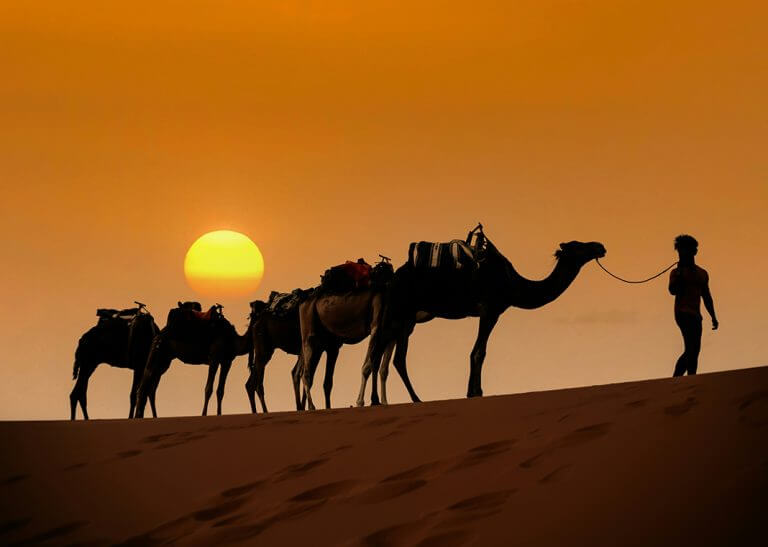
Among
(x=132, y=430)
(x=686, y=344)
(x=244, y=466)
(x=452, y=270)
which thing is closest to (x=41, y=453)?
(x=132, y=430)

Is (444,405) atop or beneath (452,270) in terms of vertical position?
beneath

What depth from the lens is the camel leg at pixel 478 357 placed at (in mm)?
19125

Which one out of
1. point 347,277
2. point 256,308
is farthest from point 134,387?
point 347,277

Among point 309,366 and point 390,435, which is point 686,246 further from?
point 309,366

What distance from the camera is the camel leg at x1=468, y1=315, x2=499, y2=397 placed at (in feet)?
62.7

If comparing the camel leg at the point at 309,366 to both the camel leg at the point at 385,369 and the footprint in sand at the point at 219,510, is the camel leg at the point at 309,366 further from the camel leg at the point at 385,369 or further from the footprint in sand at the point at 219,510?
the footprint in sand at the point at 219,510

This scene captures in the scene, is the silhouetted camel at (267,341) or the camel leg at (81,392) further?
the camel leg at (81,392)

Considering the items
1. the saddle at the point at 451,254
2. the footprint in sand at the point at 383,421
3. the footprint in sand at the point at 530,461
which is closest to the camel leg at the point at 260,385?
the saddle at the point at 451,254

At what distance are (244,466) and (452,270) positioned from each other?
5843 millimetres

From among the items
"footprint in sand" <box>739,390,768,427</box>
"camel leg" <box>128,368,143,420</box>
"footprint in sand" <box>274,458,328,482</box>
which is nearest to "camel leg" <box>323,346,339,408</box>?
"camel leg" <box>128,368,143,420</box>

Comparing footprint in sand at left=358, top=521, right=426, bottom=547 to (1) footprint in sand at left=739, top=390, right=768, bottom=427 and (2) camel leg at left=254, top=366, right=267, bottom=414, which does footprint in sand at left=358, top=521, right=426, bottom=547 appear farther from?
(2) camel leg at left=254, top=366, right=267, bottom=414

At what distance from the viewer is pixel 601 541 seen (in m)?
10.7

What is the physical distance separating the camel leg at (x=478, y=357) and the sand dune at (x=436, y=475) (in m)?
2.32

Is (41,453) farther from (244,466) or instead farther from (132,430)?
(244,466)
